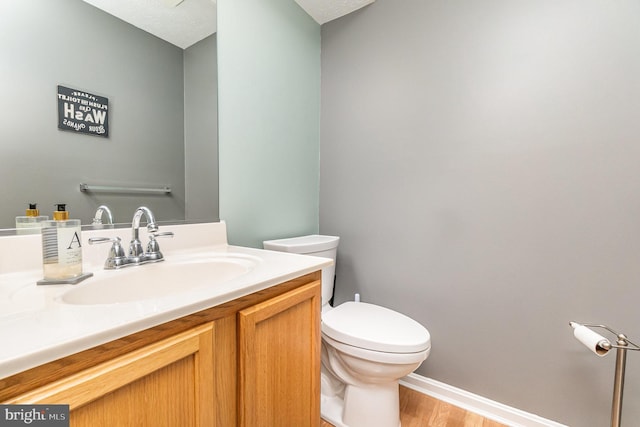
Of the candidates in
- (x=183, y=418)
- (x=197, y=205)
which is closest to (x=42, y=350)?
(x=183, y=418)

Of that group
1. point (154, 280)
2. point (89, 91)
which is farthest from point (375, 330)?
point (89, 91)

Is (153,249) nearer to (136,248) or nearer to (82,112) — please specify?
(136,248)

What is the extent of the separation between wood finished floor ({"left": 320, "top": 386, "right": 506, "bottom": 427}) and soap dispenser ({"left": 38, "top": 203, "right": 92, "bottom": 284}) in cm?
118

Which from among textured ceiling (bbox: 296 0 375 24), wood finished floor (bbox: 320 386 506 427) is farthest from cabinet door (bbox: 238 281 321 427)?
textured ceiling (bbox: 296 0 375 24)

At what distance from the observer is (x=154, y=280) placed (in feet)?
2.65

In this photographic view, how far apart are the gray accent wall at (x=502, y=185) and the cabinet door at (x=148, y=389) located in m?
1.16

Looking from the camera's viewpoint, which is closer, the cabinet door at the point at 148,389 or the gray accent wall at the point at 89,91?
the cabinet door at the point at 148,389

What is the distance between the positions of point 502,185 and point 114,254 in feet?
4.97

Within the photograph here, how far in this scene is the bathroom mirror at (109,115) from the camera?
2.30 ft

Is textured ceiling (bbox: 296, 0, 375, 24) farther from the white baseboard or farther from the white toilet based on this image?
the white baseboard

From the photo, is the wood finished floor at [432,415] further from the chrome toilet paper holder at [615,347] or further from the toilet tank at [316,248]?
the toilet tank at [316,248]

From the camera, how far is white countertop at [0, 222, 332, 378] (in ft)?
1.16

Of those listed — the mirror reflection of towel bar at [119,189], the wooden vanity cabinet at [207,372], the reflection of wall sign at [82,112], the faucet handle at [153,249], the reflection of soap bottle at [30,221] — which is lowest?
the wooden vanity cabinet at [207,372]

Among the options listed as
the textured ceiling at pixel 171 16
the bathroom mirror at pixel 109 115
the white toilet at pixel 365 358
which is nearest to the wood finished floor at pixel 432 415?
the white toilet at pixel 365 358
